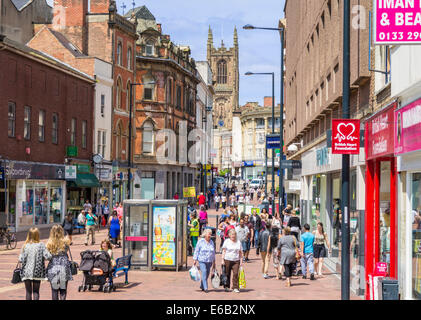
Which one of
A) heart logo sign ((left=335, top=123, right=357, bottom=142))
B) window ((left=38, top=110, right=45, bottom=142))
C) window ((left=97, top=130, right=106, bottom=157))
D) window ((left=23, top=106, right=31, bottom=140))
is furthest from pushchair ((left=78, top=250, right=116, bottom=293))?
window ((left=97, top=130, right=106, bottom=157))

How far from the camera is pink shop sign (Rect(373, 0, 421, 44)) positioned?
10.0 metres

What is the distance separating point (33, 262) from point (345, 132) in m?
6.12

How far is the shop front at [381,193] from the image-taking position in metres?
13.5

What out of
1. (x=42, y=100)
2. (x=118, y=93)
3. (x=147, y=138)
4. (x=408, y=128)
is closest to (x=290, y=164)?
(x=42, y=100)

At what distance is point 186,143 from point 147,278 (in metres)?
55.2

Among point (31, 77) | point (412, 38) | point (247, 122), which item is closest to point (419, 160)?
point (412, 38)

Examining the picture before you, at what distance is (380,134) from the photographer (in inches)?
571

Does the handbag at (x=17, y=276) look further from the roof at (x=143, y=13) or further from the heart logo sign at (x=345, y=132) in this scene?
the roof at (x=143, y=13)

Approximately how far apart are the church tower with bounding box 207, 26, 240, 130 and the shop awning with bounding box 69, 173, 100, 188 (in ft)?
455

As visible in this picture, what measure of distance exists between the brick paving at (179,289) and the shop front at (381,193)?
1.35 m

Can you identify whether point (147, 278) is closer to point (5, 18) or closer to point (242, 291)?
point (242, 291)

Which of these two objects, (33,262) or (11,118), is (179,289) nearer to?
(33,262)

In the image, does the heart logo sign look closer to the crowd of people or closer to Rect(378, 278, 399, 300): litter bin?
Rect(378, 278, 399, 300): litter bin

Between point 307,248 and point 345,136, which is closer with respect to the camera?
point 345,136
